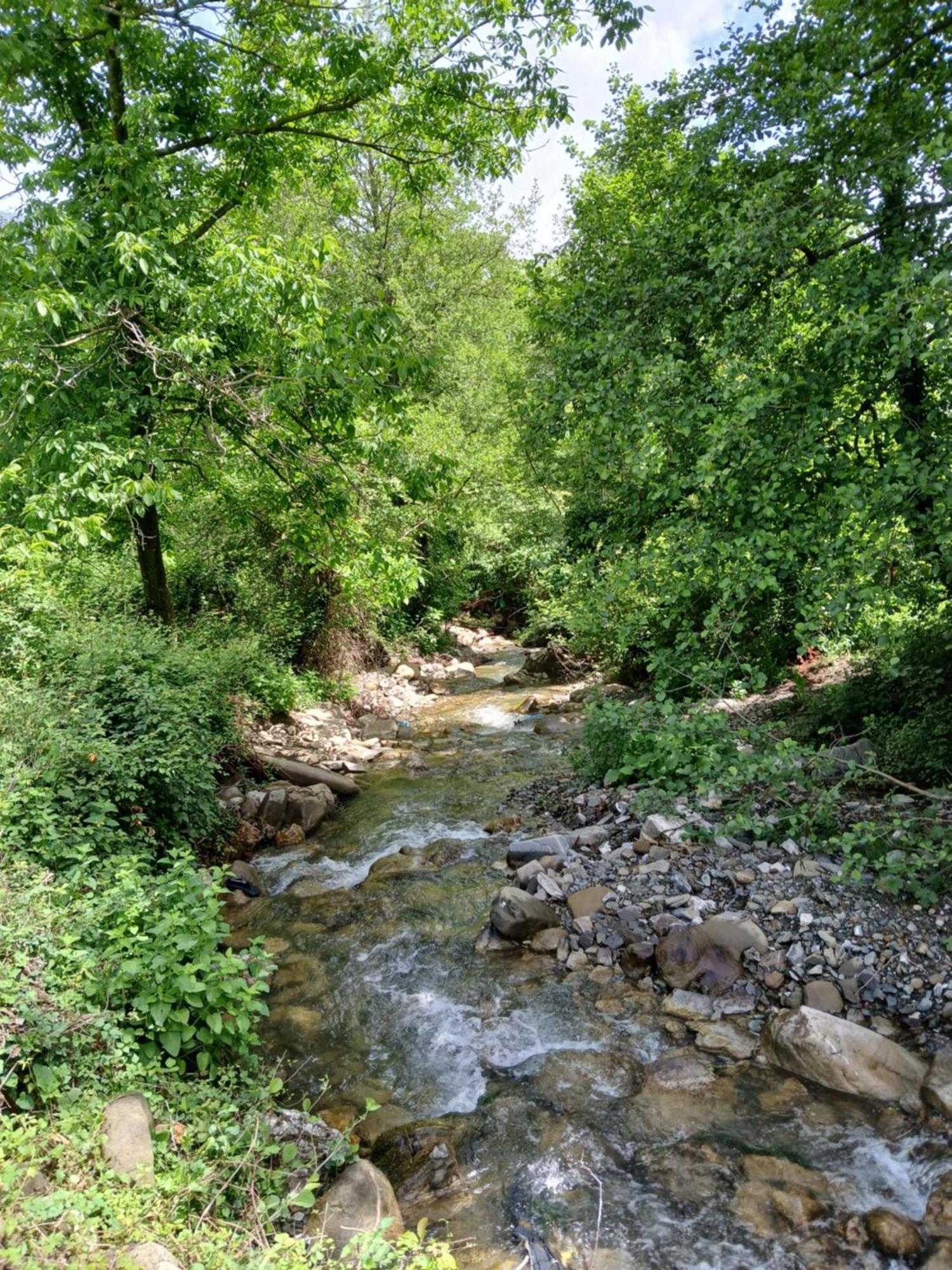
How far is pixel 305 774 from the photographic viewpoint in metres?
9.72

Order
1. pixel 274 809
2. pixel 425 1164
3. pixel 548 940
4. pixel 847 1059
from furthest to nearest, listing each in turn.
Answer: pixel 274 809 → pixel 548 940 → pixel 847 1059 → pixel 425 1164

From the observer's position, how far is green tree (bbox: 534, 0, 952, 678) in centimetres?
436

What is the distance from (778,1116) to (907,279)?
15.8ft

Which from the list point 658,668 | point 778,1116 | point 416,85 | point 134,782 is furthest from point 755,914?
point 416,85

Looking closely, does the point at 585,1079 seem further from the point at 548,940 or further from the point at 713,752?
the point at 713,752

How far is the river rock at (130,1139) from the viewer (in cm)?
302

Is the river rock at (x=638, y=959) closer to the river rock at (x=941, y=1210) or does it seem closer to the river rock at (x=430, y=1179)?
the river rock at (x=430, y=1179)

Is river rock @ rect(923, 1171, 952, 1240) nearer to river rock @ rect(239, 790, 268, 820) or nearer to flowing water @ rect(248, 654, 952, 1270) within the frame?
flowing water @ rect(248, 654, 952, 1270)

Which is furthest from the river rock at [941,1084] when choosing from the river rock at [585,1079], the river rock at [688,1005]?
the river rock at [585,1079]

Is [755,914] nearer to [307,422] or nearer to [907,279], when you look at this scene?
[907,279]

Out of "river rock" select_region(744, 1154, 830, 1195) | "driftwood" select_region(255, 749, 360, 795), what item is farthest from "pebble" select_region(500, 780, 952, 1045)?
"driftwood" select_region(255, 749, 360, 795)

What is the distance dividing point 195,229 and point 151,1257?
981cm

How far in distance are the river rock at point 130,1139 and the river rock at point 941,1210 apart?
3.60 metres

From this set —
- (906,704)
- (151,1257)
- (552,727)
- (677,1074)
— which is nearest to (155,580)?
(552,727)
